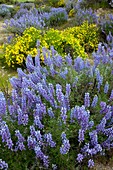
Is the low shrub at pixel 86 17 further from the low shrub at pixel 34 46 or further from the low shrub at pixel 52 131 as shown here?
the low shrub at pixel 52 131

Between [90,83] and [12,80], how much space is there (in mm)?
789

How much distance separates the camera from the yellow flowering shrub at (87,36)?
236 inches

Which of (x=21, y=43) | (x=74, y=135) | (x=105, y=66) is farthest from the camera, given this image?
(x=21, y=43)

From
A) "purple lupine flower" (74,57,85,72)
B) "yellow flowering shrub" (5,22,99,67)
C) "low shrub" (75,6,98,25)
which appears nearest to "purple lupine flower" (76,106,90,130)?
"purple lupine flower" (74,57,85,72)

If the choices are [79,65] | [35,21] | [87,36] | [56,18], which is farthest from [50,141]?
[56,18]

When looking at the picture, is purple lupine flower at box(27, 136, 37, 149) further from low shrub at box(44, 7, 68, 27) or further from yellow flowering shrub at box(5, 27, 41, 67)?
low shrub at box(44, 7, 68, 27)

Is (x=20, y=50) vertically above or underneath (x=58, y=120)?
underneath

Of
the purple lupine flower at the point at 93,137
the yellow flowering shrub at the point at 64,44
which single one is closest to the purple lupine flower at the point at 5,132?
the purple lupine flower at the point at 93,137

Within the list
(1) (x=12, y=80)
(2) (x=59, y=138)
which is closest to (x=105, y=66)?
(1) (x=12, y=80)

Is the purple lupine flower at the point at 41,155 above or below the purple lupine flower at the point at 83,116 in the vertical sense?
below

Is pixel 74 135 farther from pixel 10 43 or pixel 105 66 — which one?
pixel 10 43

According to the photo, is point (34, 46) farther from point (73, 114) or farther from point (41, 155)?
point (41, 155)

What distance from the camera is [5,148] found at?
2449 millimetres

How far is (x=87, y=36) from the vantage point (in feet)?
20.1
